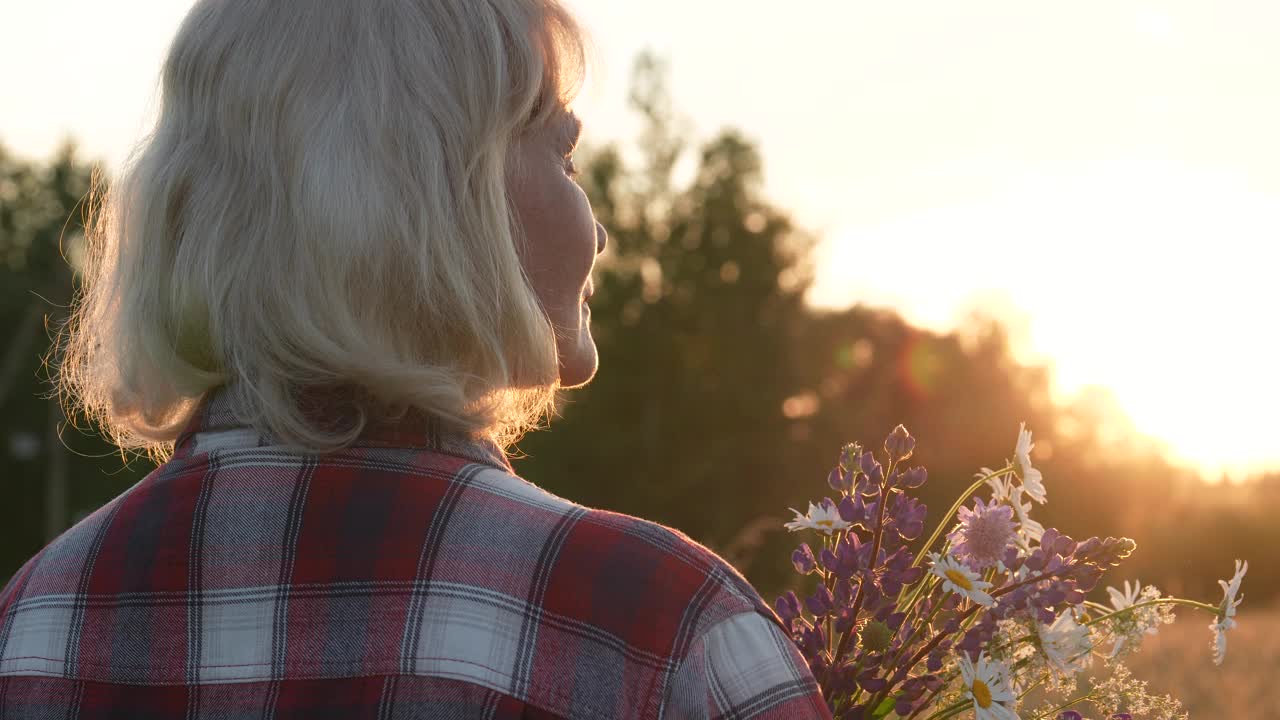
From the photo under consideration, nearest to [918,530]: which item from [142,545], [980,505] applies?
[980,505]

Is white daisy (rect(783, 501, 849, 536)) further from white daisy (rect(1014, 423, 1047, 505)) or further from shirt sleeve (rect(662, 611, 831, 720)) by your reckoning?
shirt sleeve (rect(662, 611, 831, 720))

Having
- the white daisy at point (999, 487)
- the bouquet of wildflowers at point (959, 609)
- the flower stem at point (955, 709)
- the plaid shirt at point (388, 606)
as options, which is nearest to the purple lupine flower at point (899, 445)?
the bouquet of wildflowers at point (959, 609)

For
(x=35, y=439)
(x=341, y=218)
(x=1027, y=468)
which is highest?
(x=341, y=218)

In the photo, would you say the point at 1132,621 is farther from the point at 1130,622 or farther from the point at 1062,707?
the point at 1062,707

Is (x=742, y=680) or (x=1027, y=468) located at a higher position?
(x=1027, y=468)

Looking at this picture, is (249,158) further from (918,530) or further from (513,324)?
(918,530)

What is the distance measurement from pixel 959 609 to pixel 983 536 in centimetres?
10

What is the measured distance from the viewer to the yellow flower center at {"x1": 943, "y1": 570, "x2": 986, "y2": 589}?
1.53 metres

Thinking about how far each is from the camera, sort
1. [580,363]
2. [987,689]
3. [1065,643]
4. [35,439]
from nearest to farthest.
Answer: [987,689] < [1065,643] < [580,363] < [35,439]

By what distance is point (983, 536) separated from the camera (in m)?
1.61

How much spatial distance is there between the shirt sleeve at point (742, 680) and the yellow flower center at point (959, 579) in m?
0.38

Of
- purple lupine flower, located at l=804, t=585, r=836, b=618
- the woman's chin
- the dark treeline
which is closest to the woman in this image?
the woman's chin

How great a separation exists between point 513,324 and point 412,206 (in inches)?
7.2

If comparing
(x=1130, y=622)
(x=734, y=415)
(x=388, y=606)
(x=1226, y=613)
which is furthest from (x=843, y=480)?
(x=734, y=415)
